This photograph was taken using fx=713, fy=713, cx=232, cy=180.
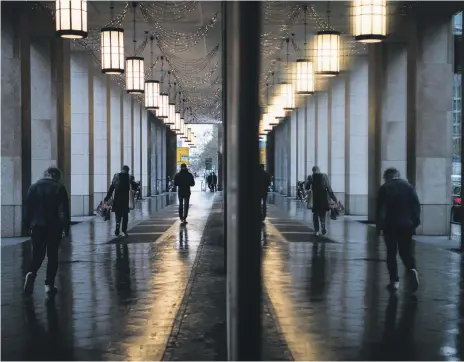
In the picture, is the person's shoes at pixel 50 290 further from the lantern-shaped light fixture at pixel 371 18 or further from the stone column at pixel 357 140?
the stone column at pixel 357 140

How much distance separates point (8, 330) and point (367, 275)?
6.19m

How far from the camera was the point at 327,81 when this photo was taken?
98.8 feet

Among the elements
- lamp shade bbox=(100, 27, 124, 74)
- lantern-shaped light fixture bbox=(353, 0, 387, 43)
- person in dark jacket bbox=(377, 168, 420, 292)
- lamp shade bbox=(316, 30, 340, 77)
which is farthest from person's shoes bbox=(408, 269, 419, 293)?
lamp shade bbox=(100, 27, 124, 74)

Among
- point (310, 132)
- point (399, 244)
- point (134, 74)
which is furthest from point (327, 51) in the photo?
point (310, 132)

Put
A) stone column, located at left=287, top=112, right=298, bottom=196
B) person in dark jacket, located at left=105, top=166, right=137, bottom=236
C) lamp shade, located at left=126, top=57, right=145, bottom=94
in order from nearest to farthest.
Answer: person in dark jacket, located at left=105, top=166, right=137, bottom=236 < lamp shade, located at left=126, top=57, right=145, bottom=94 < stone column, located at left=287, top=112, right=298, bottom=196

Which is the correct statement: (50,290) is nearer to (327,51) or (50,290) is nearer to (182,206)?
(327,51)

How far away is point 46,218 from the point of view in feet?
31.7

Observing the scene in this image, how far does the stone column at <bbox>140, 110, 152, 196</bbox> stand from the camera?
4503 cm

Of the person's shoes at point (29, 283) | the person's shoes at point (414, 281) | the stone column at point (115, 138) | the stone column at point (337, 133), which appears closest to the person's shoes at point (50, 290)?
the person's shoes at point (29, 283)

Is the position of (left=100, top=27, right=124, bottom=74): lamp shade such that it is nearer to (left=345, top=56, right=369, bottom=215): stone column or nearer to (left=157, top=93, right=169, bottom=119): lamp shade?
(left=157, top=93, right=169, bottom=119): lamp shade

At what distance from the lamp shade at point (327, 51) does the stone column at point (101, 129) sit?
659 inches

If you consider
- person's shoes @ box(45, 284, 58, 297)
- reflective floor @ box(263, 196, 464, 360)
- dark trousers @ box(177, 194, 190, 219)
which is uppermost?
dark trousers @ box(177, 194, 190, 219)

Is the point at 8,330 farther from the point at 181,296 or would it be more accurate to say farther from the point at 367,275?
the point at 367,275

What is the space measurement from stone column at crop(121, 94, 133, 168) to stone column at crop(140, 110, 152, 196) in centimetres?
363
